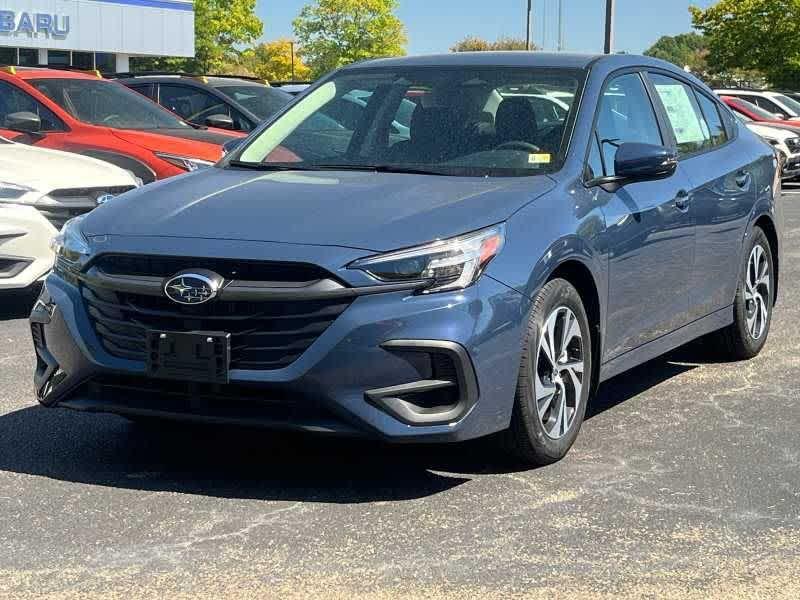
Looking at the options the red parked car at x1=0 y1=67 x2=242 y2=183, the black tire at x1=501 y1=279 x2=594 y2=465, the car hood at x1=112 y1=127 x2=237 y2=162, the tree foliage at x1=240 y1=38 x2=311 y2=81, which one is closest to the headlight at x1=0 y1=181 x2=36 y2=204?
the red parked car at x1=0 y1=67 x2=242 y2=183

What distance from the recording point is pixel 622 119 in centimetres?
639

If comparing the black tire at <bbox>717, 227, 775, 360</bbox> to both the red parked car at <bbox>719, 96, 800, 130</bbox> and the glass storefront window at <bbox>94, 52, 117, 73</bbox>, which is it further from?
the glass storefront window at <bbox>94, 52, 117, 73</bbox>

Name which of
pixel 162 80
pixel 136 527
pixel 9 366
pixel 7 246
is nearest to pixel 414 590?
pixel 136 527

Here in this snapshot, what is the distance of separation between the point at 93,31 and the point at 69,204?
50.1m

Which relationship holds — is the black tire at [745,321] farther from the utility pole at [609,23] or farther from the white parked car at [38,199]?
the utility pole at [609,23]

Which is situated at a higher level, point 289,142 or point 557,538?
point 289,142

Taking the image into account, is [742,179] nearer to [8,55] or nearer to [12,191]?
[12,191]

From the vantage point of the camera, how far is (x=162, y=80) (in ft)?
52.6

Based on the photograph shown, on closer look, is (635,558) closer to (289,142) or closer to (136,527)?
(136,527)

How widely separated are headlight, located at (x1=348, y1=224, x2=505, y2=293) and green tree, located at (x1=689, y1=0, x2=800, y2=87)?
54.4m

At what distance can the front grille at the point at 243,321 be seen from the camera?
4797 mm

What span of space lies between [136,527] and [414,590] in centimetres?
107

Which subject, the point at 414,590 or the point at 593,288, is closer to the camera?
the point at 414,590

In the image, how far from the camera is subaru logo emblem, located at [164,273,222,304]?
484 centimetres
